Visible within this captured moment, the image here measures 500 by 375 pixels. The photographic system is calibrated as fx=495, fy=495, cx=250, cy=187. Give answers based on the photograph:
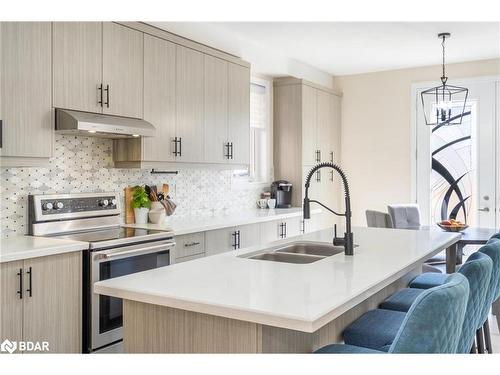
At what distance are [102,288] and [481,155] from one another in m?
5.00

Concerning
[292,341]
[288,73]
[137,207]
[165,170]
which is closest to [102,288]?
[292,341]

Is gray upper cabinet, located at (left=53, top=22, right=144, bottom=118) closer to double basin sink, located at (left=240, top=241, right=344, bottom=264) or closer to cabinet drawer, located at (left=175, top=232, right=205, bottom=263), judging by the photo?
cabinet drawer, located at (left=175, top=232, right=205, bottom=263)

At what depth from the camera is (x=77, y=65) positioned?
3.18 meters

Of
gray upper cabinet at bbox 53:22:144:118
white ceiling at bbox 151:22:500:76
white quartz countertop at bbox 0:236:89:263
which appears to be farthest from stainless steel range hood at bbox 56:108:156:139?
white ceiling at bbox 151:22:500:76

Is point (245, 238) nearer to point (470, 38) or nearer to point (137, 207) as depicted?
point (137, 207)

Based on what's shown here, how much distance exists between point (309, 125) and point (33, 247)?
12.4ft

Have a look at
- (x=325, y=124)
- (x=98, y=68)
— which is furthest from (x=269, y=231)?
(x=98, y=68)

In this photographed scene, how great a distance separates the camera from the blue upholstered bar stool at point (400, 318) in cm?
185

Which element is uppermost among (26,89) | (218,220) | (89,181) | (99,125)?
(26,89)

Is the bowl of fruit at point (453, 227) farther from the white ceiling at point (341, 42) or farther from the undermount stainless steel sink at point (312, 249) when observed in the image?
the undermount stainless steel sink at point (312, 249)

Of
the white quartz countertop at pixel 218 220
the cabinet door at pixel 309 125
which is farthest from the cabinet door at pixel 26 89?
the cabinet door at pixel 309 125

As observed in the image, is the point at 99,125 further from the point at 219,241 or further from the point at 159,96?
the point at 219,241

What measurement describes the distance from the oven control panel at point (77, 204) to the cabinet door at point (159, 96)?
44 centimetres

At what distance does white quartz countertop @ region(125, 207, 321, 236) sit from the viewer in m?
3.74
